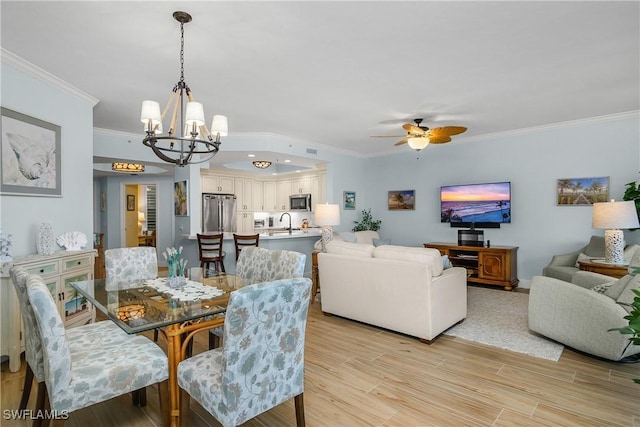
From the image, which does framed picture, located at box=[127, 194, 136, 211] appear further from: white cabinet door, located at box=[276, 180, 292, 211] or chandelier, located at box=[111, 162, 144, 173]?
white cabinet door, located at box=[276, 180, 292, 211]

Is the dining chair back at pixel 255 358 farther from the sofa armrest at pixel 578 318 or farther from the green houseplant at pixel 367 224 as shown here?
the green houseplant at pixel 367 224

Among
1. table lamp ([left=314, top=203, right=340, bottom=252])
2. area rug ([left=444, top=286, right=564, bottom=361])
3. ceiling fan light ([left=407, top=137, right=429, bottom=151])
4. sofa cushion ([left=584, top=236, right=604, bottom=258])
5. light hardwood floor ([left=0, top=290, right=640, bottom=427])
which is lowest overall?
light hardwood floor ([left=0, top=290, right=640, bottom=427])

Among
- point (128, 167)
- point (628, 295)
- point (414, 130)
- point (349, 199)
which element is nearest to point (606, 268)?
point (628, 295)

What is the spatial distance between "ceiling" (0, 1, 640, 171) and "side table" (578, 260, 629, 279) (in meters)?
1.97

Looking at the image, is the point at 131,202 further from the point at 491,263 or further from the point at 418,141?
the point at 491,263

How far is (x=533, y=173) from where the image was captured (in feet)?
18.1

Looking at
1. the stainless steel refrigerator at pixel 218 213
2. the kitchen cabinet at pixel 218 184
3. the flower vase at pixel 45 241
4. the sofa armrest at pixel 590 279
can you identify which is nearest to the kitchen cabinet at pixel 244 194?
the kitchen cabinet at pixel 218 184

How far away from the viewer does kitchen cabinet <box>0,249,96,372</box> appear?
2711mm

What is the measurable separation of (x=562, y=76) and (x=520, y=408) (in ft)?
10.3

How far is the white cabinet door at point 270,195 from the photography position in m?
9.26

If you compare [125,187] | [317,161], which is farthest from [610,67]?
[125,187]

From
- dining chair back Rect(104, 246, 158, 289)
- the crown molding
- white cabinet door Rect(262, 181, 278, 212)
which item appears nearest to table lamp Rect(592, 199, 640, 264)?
dining chair back Rect(104, 246, 158, 289)

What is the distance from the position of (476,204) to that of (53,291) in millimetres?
6115

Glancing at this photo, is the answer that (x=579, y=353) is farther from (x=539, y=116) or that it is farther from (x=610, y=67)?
(x=539, y=116)
